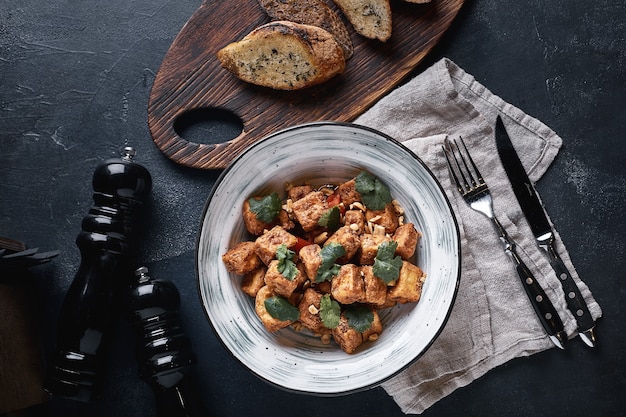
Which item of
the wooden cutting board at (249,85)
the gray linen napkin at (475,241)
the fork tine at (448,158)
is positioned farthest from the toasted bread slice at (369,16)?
the fork tine at (448,158)

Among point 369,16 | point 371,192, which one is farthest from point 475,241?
point 369,16

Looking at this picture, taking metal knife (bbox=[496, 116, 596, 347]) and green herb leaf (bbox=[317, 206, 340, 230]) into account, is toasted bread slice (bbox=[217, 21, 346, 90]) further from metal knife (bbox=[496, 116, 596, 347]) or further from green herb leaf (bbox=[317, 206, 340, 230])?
metal knife (bbox=[496, 116, 596, 347])

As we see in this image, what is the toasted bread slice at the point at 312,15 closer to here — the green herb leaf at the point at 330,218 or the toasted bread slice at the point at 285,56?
the toasted bread slice at the point at 285,56

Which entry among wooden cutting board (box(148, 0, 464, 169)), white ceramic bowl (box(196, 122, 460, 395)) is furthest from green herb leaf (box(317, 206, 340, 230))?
wooden cutting board (box(148, 0, 464, 169))

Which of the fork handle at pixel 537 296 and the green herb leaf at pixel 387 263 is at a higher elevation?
the green herb leaf at pixel 387 263

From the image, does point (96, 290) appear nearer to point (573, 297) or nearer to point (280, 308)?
point (280, 308)

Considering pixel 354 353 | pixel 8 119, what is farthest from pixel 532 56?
pixel 8 119
